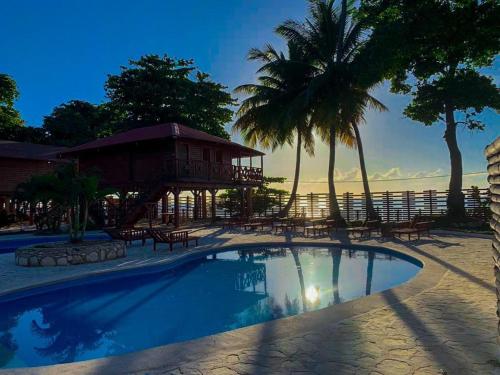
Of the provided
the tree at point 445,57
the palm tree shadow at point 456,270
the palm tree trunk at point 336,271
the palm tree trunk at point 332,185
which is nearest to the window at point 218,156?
the palm tree trunk at point 332,185

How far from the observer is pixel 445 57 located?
20.0 m

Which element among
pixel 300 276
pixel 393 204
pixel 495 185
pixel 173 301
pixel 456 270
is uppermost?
pixel 495 185

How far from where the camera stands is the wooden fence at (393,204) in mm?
21969

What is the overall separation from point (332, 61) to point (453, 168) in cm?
938

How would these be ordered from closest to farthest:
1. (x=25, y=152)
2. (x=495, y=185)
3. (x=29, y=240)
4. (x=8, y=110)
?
(x=495, y=185)
(x=29, y=240)
(x=25, y=152)
(x=8, y=110)

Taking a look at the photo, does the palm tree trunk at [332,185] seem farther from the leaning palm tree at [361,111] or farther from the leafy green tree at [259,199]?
the leafy green tree at [259,199]

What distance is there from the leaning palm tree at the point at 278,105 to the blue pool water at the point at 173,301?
12.2m

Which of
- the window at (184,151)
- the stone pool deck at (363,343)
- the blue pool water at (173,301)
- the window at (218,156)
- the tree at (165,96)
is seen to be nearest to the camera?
the stone pool deck at (363,343)

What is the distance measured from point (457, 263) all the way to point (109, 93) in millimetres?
34786

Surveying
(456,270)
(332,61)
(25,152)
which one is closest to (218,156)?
(332,61)

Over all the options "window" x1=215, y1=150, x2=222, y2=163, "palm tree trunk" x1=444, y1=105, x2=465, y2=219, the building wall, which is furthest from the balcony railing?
the building wall

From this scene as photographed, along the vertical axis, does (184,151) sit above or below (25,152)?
below

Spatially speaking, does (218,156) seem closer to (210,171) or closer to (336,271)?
(210,171)

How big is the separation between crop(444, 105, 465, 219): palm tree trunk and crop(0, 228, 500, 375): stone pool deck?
1430cm
